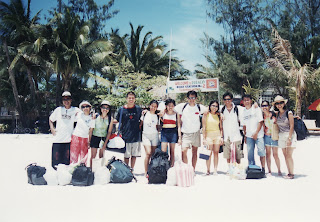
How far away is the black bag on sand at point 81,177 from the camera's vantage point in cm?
464

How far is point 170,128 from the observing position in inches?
212

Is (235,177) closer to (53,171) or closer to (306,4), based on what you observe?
(53,171)

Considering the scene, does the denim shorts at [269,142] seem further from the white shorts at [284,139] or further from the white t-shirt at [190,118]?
the white t-shirt at [190,118]

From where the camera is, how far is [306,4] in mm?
20531

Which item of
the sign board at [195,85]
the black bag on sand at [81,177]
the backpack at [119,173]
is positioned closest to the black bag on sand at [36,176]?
the black bag on sand at [81,177]

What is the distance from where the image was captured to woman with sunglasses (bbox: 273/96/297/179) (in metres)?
5.15

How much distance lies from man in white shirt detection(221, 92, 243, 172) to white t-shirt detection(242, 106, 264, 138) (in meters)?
0.15

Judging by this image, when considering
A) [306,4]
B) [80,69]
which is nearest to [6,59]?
[80,69]

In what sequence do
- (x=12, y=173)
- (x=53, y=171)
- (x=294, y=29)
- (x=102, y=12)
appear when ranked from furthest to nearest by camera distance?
1. (x=102, y=12)
2. (x=294, y=29)
3. (x=12, y=173)
4. (x=53, y=171)

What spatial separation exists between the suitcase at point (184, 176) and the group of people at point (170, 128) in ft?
2.35

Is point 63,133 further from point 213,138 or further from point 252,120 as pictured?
point 252,120

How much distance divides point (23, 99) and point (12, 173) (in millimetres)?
17271

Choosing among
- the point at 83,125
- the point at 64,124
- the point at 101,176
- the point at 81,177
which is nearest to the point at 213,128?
the point at 101,176

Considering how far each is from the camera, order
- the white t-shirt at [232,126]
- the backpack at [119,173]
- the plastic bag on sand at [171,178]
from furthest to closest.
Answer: the white t-shirt at [232,126]
the backpack at [119,173]
the plastic bag on sand at [171,178]
